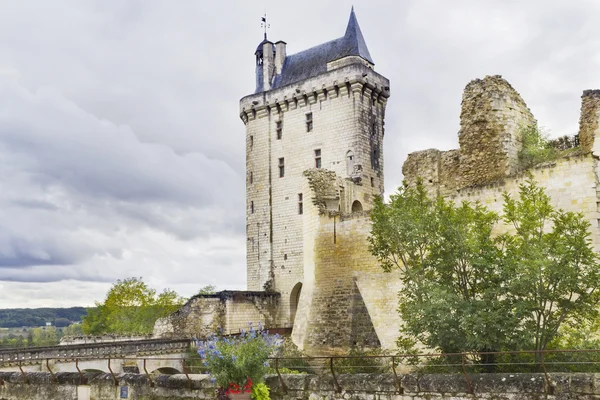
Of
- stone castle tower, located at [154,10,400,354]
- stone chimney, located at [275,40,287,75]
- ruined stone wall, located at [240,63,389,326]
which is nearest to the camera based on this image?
stone castle tower, located at [154,10,400,354]

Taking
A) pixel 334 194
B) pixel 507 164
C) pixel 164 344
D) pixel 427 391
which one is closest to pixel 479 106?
pixel 507 164

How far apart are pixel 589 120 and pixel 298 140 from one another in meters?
21.7

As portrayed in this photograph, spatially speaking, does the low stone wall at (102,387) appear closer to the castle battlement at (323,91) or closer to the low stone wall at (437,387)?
the low stone wall at (437,387)

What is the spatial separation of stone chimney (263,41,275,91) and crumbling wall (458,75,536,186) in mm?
21938

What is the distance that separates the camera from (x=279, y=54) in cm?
4006

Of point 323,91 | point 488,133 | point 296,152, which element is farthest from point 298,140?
point 488,133

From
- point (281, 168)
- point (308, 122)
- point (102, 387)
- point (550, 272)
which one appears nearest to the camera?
point (550, 272)

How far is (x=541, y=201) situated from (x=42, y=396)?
1096cm

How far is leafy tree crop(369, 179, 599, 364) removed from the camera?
11.3 meters

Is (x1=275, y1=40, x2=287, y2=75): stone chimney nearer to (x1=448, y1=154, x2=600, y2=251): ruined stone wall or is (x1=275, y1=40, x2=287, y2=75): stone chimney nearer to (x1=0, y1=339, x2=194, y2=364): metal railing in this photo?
(x1=0, y1=339, x2=194, y2=364): metal railing

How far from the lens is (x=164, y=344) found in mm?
26172

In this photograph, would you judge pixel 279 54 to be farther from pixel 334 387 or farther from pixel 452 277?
pixel 334 387

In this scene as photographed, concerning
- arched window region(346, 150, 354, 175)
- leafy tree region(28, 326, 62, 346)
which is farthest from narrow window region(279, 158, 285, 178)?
leafy tree region(28, 326, 62, 346)

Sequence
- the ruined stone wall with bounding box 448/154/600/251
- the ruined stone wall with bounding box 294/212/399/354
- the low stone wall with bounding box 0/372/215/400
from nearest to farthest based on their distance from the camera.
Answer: the low stone wall with bounding box 0/372/215/400 → the ruined stone wall with bounding box 448/154/600/251 → the ruined stone wall with bounding box 294/212/399/354
